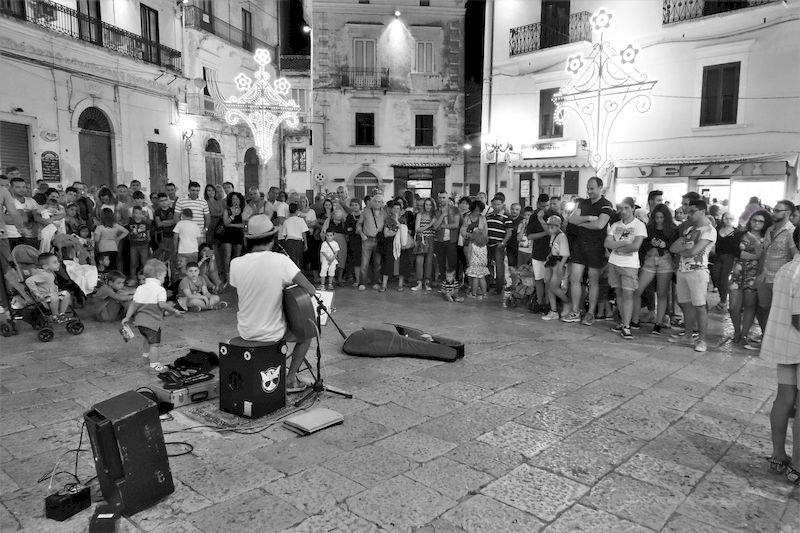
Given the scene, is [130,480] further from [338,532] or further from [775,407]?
[775,407]

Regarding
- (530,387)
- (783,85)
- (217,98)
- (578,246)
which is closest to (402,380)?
(530,387)

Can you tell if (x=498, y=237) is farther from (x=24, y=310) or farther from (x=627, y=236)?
(x=24, y=310)

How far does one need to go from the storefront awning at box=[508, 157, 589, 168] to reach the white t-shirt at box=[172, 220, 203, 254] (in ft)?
44.1

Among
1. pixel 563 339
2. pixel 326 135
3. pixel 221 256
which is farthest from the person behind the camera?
pixel 326 135

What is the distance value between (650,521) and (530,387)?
2.17 meters

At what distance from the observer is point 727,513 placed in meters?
3.11

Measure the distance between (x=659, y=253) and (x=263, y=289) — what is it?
5.20 meters

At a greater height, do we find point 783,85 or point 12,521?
point 783,85

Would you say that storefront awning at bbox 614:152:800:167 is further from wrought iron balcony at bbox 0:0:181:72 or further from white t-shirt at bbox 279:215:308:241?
wrought iron balcony at bbox 0:0:181:72

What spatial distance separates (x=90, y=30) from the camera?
649 inches

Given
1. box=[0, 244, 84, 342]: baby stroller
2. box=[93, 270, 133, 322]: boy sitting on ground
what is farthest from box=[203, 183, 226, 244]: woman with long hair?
box=[0, 244, 84, 342]: baby stroller

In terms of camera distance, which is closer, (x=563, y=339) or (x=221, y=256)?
(x=563, y=339)

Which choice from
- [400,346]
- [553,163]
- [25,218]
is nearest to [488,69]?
[553,163]

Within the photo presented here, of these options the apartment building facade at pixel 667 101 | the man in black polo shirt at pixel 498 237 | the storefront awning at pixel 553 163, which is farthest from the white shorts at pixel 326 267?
the storefront awning at pixel 553 163
